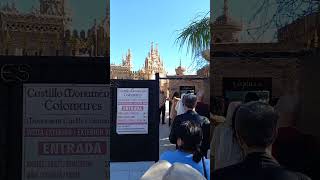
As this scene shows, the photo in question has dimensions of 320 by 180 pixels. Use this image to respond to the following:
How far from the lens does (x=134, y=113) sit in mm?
9250

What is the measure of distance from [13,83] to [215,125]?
1.31 m

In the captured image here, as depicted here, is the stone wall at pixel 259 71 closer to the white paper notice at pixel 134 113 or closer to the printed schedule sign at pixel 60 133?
the printed schedule sign at pixel 60 133

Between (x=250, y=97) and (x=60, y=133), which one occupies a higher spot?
(x=250, y=97)

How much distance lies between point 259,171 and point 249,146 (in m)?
0.12

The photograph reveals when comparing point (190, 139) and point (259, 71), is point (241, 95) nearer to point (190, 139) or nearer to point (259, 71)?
point (259, 71)

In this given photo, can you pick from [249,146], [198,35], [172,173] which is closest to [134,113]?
[198,35]

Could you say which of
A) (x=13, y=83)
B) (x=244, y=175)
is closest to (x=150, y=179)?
(x=244, y=175)

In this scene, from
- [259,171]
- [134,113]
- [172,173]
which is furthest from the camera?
[134,113]

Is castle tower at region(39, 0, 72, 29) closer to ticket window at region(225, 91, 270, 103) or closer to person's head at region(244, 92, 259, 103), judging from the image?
ticket window at region(225, 91, 270, 103)

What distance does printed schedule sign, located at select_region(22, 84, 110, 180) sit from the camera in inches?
126

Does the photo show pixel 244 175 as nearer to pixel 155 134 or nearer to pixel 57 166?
pixel 57 166

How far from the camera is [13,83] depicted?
3.20 metres

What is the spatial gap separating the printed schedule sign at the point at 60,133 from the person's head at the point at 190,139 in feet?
3.53

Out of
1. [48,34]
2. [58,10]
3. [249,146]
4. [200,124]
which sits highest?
[58,10]
